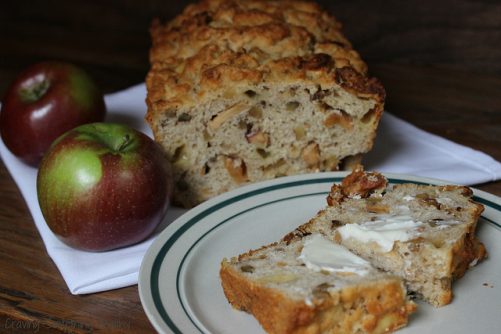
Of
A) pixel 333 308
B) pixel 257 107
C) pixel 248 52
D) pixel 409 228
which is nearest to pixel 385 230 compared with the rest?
pixel 409 228

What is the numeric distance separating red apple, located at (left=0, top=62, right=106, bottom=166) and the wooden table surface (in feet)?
0.52

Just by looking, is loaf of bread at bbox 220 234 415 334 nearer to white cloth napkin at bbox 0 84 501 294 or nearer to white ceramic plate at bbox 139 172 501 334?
white ceramic plate at bbox 139 172 501 334

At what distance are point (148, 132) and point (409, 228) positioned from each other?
1.56 m

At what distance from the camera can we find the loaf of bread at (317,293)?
2.09 m

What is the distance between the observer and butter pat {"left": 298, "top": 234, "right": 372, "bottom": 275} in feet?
7.26

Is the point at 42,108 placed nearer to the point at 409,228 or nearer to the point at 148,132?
the point at 148,132

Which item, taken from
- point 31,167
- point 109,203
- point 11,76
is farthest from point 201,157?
point 11,76

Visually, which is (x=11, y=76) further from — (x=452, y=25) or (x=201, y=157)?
(x=452, y=25)

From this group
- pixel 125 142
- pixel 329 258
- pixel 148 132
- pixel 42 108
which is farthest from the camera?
pixel 148 132

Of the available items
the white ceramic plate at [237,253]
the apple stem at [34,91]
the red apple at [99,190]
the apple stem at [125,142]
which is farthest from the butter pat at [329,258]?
the apple stem at [34,91]

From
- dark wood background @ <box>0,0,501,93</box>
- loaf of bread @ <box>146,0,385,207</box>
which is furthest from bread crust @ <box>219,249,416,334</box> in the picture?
dark wood background @ <box>0,0,501,93</box>

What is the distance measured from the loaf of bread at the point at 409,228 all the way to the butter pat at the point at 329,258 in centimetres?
6

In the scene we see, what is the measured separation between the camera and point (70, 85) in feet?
11.0

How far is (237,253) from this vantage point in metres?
2.62
